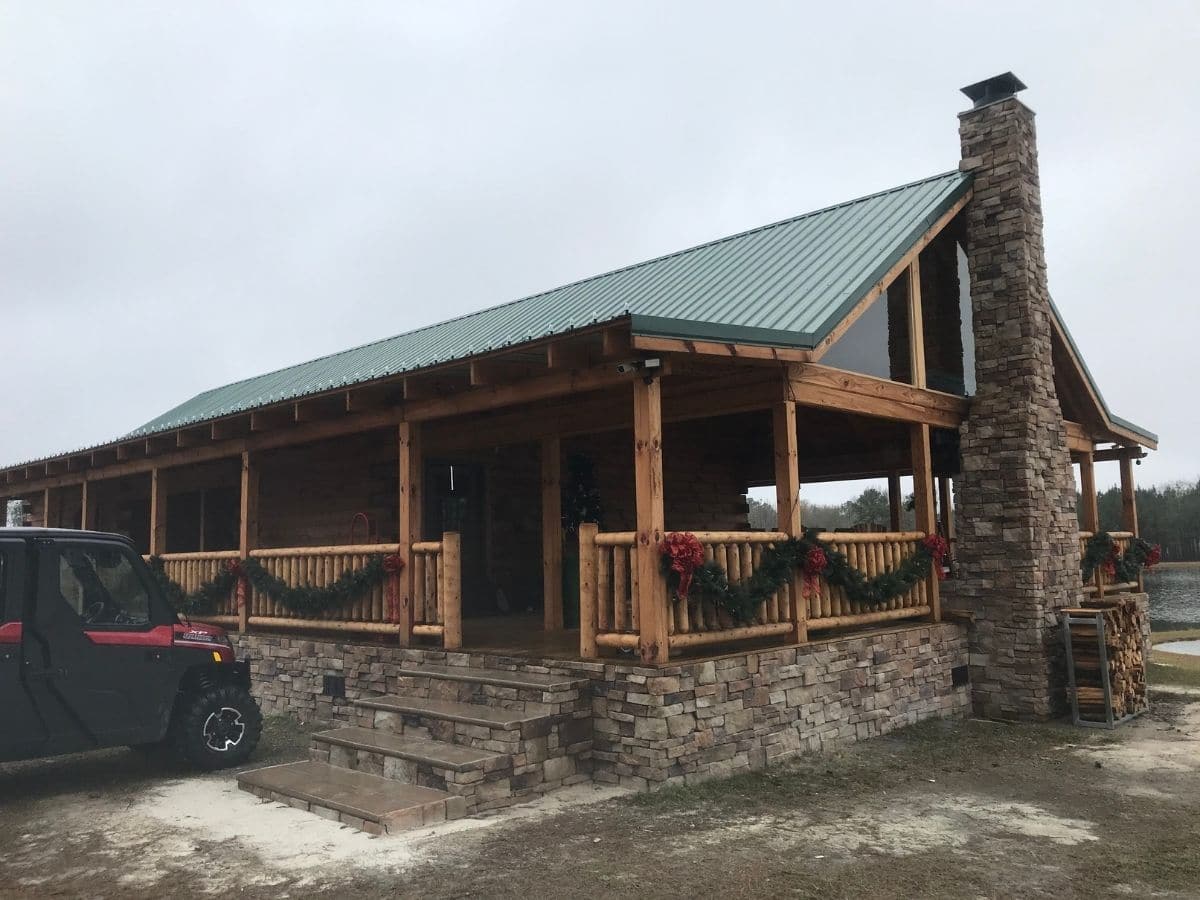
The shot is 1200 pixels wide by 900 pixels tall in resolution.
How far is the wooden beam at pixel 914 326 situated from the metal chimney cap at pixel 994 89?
8.56 feet

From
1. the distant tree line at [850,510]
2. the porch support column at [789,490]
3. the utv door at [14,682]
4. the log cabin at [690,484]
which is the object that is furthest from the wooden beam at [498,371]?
the distant tree line at [850,510]

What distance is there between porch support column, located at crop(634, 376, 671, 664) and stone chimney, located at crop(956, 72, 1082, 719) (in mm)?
5317

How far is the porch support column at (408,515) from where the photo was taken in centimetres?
896

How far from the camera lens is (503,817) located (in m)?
6.05

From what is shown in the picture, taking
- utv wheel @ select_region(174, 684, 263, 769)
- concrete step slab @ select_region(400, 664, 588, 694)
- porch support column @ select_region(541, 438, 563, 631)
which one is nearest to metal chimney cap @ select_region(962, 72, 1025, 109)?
porch support column @ select_region(541, 438, 563, 631)

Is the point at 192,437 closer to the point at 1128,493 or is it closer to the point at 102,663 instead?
the point at 102,663

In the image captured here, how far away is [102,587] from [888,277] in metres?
7.71

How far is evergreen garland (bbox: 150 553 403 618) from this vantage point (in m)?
9.23

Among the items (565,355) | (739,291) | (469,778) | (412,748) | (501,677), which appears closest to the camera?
(469,778)

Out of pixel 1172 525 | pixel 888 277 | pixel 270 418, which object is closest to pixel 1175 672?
pixel 888 277

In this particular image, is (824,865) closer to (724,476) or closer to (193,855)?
(193,855)

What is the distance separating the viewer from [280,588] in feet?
34.2

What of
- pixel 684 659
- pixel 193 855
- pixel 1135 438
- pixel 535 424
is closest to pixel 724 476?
pixel 535 424

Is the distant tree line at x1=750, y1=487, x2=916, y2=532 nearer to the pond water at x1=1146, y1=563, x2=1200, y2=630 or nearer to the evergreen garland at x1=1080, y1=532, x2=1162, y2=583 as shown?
the pond water at x1=1146, y1=563, x2=1200, y2=630
